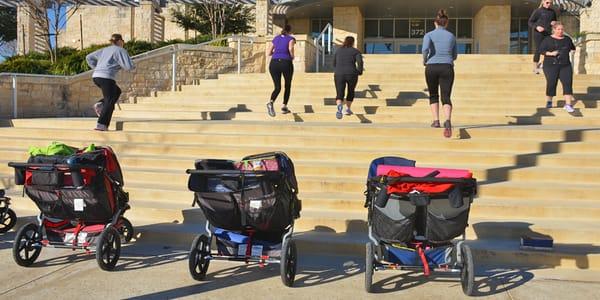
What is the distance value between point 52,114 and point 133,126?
470cm

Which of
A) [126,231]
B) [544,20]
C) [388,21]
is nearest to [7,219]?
[126,231]

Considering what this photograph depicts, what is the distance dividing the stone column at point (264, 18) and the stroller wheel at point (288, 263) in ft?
74.0

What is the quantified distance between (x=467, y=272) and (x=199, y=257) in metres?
2.11

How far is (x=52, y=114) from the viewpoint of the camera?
42.9 ft

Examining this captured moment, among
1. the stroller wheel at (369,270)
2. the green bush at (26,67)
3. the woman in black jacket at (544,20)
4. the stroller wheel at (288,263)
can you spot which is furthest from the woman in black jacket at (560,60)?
the green bush at (26,67)

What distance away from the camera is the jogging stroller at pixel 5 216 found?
5.94 meters

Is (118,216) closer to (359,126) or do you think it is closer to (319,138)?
(319,138)

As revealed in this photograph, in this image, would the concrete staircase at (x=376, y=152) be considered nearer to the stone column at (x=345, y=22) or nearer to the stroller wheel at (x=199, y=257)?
the stroller wheel at (x=199, y=257)

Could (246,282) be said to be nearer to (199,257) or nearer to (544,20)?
(199,257)

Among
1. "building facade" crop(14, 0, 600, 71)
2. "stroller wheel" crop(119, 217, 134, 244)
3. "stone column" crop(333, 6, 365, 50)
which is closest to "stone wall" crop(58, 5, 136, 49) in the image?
"building facade" crop(14, 0, 600, 71)

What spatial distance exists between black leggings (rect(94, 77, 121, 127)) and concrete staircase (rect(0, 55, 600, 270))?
0.30m

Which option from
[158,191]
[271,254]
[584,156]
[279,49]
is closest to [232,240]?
[271,254]

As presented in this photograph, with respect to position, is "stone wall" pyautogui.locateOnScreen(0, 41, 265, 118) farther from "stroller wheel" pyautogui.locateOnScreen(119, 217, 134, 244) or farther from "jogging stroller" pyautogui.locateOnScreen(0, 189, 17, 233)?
"stroller wheel" pyautogui.locateOnScreen(119, 217, 134, 244)

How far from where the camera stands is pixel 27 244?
4.86 m
